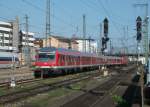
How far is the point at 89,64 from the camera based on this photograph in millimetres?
72188

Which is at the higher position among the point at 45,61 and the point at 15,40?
the point at 15,40

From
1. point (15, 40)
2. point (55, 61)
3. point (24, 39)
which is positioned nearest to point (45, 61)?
point (55, 61)

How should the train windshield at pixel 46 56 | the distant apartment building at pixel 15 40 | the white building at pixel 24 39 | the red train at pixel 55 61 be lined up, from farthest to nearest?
the white building at pixel 24 39, the distant apartment building at pixel 15 40, the train windshield at pixel 46 56, the red train at pixel 55 61

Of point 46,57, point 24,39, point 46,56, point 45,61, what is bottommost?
point 45,61

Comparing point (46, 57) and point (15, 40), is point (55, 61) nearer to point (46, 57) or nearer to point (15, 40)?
point (46, 57)

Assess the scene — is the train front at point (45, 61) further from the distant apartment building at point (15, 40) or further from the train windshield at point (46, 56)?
the distant apartment building at point (15, 40)

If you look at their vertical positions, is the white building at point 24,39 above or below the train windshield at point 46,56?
above

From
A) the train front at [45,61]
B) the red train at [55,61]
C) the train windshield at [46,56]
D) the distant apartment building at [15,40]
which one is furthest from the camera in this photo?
the distant apartment building at [15,40]

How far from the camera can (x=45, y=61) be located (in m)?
45.8

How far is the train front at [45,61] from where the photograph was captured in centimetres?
4522

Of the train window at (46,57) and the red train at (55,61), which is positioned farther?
the train window at (46,57)

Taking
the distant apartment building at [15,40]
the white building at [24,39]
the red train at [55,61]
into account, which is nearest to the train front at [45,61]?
the red train at [55,61]

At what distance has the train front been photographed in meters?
45.2

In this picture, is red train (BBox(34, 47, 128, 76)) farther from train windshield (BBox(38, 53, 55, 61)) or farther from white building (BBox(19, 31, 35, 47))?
white building (BBox(19, 31, 35, 47))
